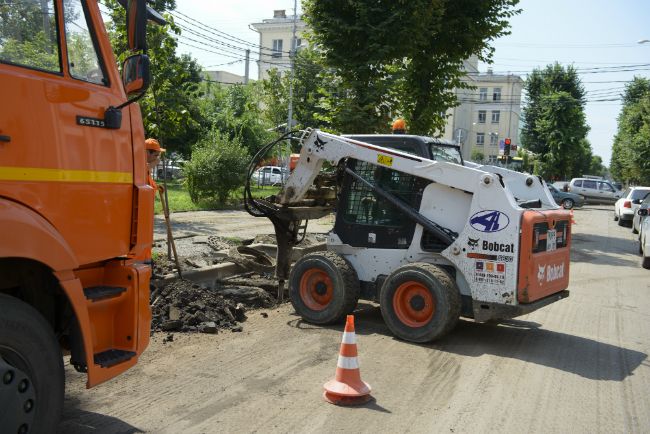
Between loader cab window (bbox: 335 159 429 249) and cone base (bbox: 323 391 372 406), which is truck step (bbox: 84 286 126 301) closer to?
cone base (bbox: 323 391 372 406)

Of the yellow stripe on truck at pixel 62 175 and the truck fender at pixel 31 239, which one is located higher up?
the yellow stripe on truck at pixel 62 175

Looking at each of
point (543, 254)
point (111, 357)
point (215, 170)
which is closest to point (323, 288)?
point (543, 254)

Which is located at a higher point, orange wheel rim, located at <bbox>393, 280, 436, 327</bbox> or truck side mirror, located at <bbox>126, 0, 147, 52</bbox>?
truck side mirror, located at <bbox>126, 0, 147, 52</bbox>

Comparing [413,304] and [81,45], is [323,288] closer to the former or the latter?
[413,304]

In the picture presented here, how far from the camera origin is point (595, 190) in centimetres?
4328

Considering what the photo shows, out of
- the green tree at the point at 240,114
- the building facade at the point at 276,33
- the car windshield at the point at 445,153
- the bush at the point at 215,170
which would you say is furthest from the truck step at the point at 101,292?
the building facade at the point at 276,33

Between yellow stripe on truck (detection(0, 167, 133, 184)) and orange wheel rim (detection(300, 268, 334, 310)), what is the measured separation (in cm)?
374

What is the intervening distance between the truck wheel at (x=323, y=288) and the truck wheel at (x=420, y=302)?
47cm

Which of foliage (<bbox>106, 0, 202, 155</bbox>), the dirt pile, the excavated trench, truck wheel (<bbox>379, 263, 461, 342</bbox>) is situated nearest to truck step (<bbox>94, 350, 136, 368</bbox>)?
the excavated trench

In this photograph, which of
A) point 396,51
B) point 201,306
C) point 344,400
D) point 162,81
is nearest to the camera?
point 344,400

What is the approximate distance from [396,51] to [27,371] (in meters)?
14.2

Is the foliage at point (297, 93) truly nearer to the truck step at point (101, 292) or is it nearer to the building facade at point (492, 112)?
the truck step at point (101, 292)

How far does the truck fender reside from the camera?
3113 mm

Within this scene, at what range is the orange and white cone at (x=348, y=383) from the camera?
193 inches
